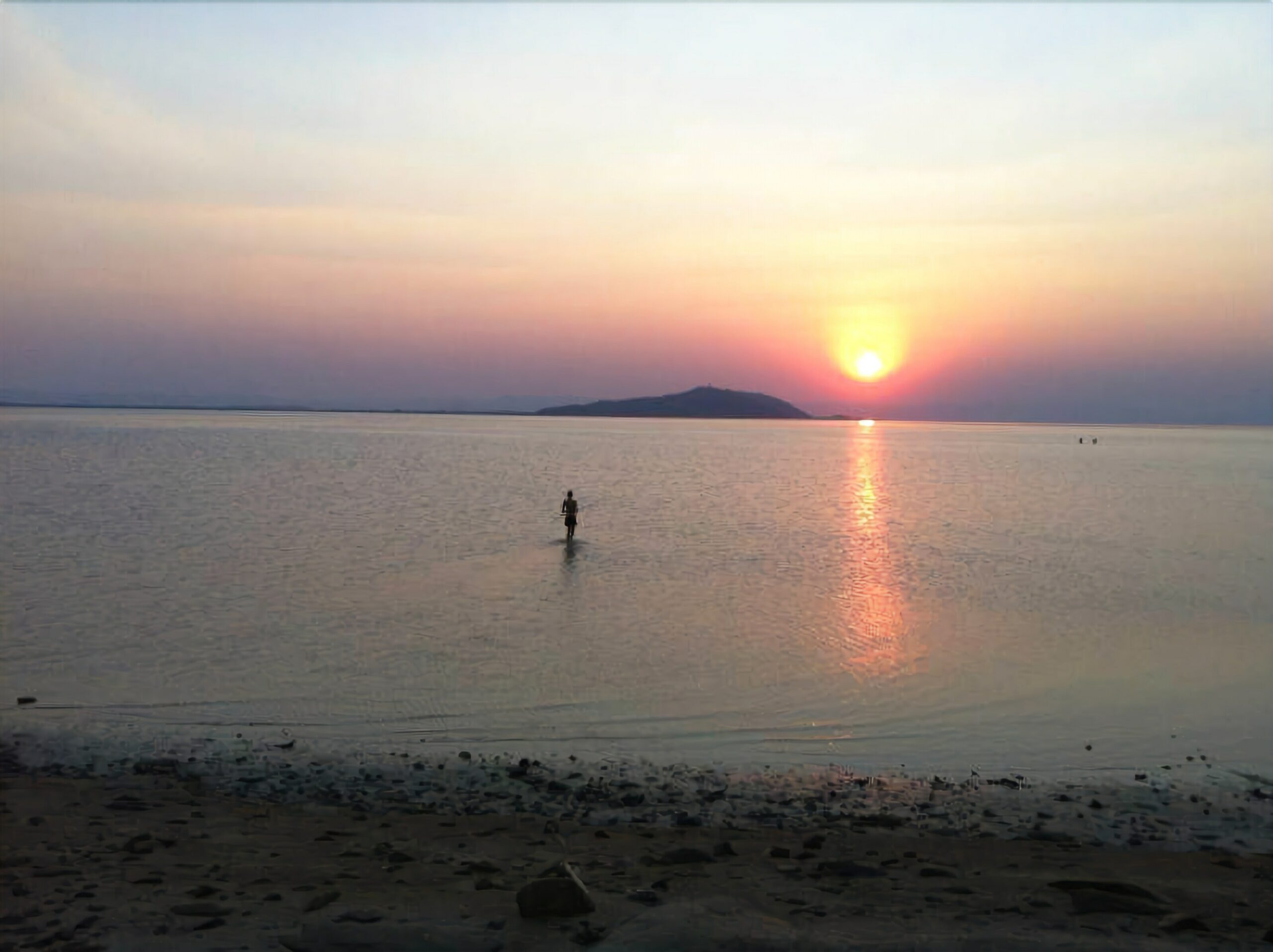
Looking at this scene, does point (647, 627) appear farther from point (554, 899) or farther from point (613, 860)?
point (554, 899)

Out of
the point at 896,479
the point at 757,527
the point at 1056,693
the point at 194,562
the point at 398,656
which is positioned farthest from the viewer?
the point at 896,479

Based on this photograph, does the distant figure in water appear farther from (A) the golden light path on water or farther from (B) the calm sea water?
(A) the golden light path on water

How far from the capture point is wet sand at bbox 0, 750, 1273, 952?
748 cm

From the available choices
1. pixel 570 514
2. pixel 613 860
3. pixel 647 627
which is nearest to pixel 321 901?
pixel 613 860

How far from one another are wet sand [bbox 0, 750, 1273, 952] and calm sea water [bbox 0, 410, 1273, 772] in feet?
4.92

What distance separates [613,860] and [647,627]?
12.5m

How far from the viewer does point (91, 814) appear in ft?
33.5

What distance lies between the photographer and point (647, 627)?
864 inches

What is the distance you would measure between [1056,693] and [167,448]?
331 feet

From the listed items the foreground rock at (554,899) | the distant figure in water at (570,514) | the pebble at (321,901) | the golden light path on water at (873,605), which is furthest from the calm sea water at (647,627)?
the foreground rock at (554,899)

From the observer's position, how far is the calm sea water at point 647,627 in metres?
14.4

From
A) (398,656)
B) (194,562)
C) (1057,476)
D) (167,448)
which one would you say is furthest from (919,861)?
(167,448)

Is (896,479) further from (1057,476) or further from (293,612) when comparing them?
(293,612)

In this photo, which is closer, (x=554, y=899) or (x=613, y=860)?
(x=554, y=899)
